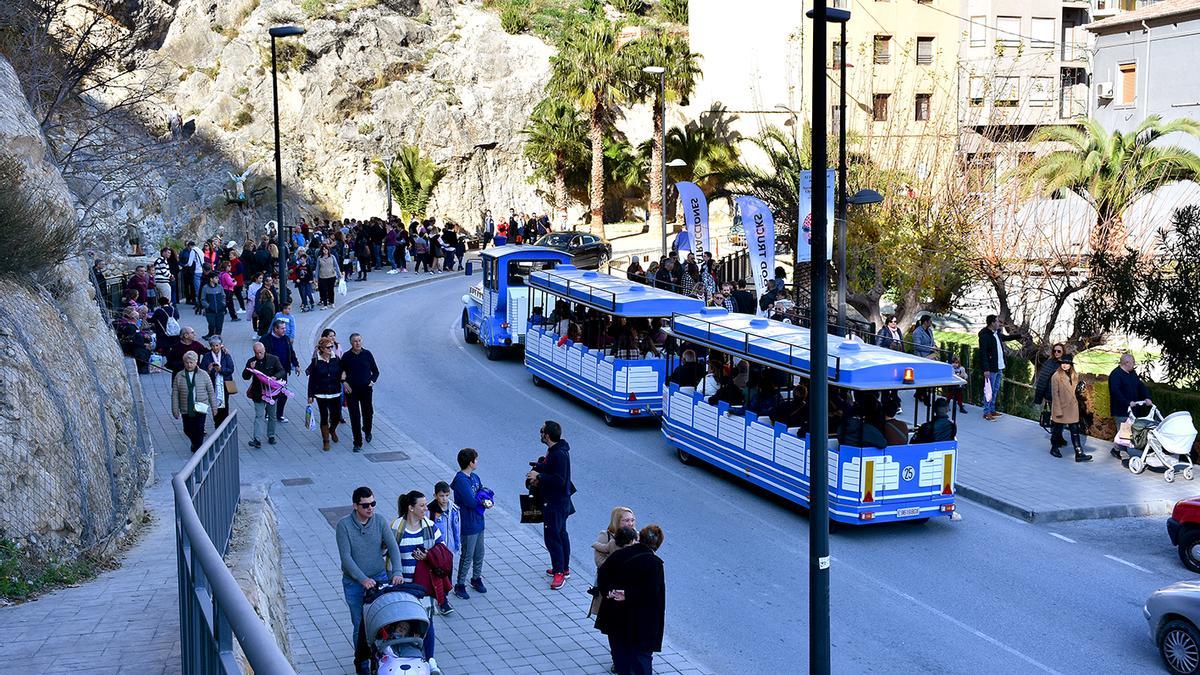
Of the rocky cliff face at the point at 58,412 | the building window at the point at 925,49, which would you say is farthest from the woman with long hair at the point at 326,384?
the building window at the point at 925,49

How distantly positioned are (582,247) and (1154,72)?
21.6 meters

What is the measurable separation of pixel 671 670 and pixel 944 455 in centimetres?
590

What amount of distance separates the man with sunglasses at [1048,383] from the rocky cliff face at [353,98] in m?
44.4

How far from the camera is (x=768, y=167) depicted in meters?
50.2

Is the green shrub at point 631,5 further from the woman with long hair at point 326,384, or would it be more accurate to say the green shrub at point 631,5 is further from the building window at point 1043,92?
the woman with long hair at point 326,384

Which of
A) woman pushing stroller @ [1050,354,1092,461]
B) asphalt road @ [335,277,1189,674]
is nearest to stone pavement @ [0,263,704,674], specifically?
asphalt road @ [335,277,1189,674]

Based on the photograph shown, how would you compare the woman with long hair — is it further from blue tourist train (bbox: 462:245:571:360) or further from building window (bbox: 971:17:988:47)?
building window (bbox: 971:17:988:47)

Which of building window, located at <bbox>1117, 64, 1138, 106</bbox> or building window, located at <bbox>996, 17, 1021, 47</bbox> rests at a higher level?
building window, located at <bbox>996, 17, 1021, 47</bbox>

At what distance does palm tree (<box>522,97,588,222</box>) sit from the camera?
5669 cm

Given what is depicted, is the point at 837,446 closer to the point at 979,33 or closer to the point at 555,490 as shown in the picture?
the point at 555,490

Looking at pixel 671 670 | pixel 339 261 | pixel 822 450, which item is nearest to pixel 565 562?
pixel 671 670

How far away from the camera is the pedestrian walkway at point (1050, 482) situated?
54.2 ft

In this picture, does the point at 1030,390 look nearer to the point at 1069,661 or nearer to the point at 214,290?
the point at 1069,661

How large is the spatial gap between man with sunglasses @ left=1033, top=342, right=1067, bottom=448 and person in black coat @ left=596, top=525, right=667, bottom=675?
39.2 ft
